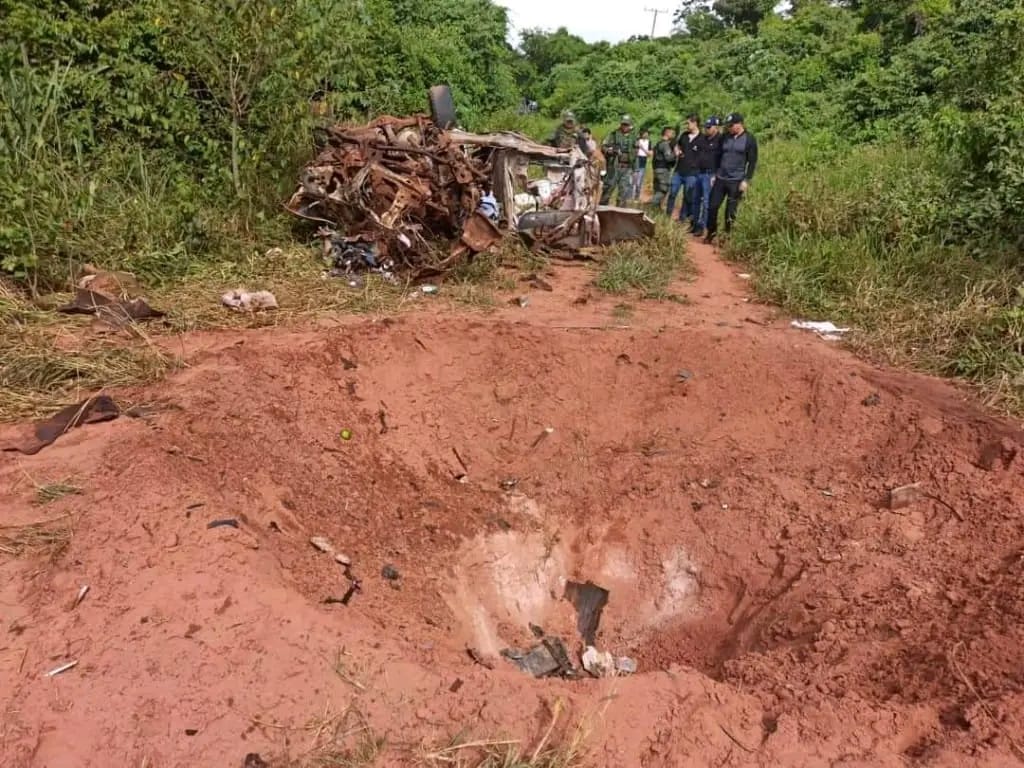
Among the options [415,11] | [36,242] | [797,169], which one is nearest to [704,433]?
[36,242]

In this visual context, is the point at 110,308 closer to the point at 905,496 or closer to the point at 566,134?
the point at 905,496

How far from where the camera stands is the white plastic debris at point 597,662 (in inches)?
137

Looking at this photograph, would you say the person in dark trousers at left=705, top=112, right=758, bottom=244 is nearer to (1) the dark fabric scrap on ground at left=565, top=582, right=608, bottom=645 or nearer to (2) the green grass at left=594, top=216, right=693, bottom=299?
(2) the green grass at left=594, top=216, right=693, bottom=299

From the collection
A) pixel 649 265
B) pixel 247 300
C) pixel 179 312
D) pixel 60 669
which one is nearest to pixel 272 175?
pixel 247 300

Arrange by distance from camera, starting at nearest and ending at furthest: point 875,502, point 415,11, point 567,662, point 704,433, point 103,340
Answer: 1. point 567,662
2. point 875,502
3. point 103,340
4. point 704,433
5. point 415,11

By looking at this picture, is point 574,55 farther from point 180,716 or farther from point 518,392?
point 180,716

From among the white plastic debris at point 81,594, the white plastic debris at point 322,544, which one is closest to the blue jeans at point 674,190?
the white plastic debris at point 322,544

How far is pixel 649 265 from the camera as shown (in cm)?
696

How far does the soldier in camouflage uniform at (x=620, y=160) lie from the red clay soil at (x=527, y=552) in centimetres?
463

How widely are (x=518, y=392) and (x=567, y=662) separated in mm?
1970

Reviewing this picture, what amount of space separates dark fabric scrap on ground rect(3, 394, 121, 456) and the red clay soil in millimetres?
84

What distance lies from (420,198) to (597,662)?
4.34 m

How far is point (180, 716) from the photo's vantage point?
7.11 ft

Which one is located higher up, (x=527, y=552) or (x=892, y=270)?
(x=892, y=270)
